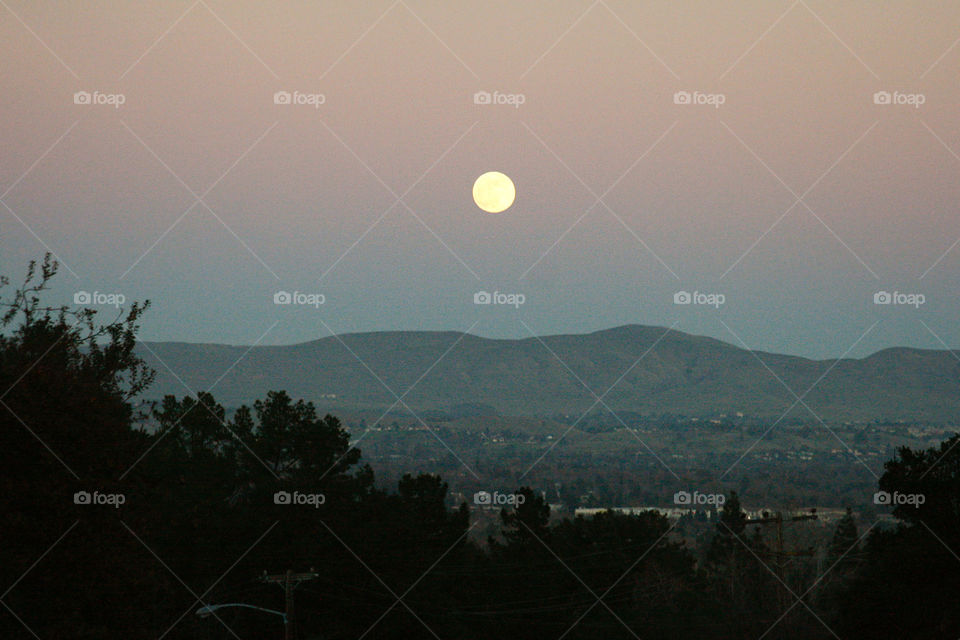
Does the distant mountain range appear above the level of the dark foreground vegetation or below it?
above

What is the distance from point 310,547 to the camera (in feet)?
110

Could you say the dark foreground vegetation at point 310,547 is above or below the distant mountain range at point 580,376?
below

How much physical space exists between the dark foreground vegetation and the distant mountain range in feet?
239

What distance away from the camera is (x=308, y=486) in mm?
36281

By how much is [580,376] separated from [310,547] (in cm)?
11322

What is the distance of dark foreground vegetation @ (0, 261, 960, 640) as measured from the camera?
1683 cm

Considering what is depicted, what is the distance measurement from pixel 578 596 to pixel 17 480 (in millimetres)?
25986

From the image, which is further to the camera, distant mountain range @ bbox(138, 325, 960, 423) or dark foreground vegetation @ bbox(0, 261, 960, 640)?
distant mountain range @ bbox(138, 325, 960, 423)

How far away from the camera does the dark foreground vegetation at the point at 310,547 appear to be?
1683 centimetres

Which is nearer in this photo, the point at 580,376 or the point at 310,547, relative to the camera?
the point at 310,547

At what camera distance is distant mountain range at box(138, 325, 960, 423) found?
127 m

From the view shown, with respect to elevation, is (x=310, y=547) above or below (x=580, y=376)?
below

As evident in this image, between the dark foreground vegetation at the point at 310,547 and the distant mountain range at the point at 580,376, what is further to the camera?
the distant mountain range at the point at 580,376

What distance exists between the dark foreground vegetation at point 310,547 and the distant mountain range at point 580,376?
72.8m
